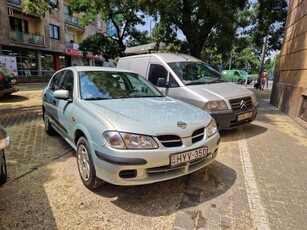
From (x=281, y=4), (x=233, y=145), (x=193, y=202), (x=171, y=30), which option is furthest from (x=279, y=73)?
(x=193, y=202)

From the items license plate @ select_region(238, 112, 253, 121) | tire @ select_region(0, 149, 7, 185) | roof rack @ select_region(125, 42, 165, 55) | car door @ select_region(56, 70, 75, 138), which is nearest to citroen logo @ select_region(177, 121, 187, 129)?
car door @ select_region(56, 70, 75, 138)

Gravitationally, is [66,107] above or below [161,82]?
below

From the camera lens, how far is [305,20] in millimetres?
7633

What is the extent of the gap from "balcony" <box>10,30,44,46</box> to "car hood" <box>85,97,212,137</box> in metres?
23.5

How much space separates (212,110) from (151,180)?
2620 mm

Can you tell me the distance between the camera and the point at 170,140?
2.71 metres

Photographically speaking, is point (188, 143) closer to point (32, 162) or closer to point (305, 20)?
point (32, 162)

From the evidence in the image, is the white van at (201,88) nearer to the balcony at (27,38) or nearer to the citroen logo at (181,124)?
the citroen logo at (181,124)

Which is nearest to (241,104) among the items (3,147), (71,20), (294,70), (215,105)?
(215,105)

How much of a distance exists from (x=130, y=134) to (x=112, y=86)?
1.55m

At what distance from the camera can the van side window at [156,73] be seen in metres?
5.99

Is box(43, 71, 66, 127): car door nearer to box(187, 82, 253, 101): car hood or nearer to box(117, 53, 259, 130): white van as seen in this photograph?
box(117, 53, 259, 130): white van

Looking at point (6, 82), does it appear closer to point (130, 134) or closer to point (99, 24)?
point (130, 134)

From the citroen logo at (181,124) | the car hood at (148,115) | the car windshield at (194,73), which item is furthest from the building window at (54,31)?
the citroen logo at (181,124)
